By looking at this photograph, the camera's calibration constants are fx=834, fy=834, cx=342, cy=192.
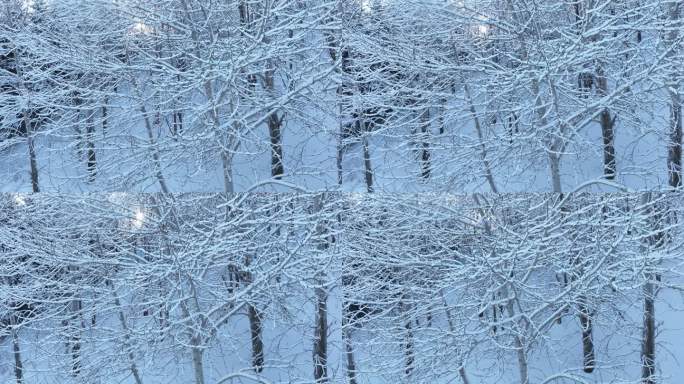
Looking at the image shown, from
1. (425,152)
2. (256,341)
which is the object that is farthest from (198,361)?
(425,152)

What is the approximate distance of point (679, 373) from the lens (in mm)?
3156

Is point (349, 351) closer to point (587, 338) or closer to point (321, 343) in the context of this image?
point (321, 343)

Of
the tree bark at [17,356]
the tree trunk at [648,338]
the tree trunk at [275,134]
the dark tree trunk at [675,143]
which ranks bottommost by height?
the tree trunk at [648,338]

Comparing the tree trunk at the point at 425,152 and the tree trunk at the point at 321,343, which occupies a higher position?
the tree trunk at the point at 425,152

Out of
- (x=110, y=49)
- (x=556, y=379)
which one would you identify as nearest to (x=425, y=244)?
(x=556, y=379)

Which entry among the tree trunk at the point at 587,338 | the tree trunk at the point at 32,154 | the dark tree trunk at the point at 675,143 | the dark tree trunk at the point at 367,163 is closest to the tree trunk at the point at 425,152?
the dark tree trunk at the point at 367,163

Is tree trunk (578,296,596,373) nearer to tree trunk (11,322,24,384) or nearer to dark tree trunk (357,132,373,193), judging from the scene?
dark tree trunk (357,132,373,193)

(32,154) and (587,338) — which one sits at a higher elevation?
(32,154)

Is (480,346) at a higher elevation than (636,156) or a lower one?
lower

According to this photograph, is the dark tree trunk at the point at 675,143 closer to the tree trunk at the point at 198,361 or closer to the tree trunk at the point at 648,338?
the tree trunk at the point at 648,338

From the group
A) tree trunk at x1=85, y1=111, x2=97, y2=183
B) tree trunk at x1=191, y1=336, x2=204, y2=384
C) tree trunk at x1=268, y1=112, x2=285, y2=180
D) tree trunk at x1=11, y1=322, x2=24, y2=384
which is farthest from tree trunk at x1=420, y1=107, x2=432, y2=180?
tree trunk at x1=11, y1=322, x2=24, y2=384

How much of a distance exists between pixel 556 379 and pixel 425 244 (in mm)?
719

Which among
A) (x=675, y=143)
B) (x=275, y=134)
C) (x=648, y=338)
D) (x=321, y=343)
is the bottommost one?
(x=648, y=338)

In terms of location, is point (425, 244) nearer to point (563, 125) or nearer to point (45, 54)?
point (563, 125)
